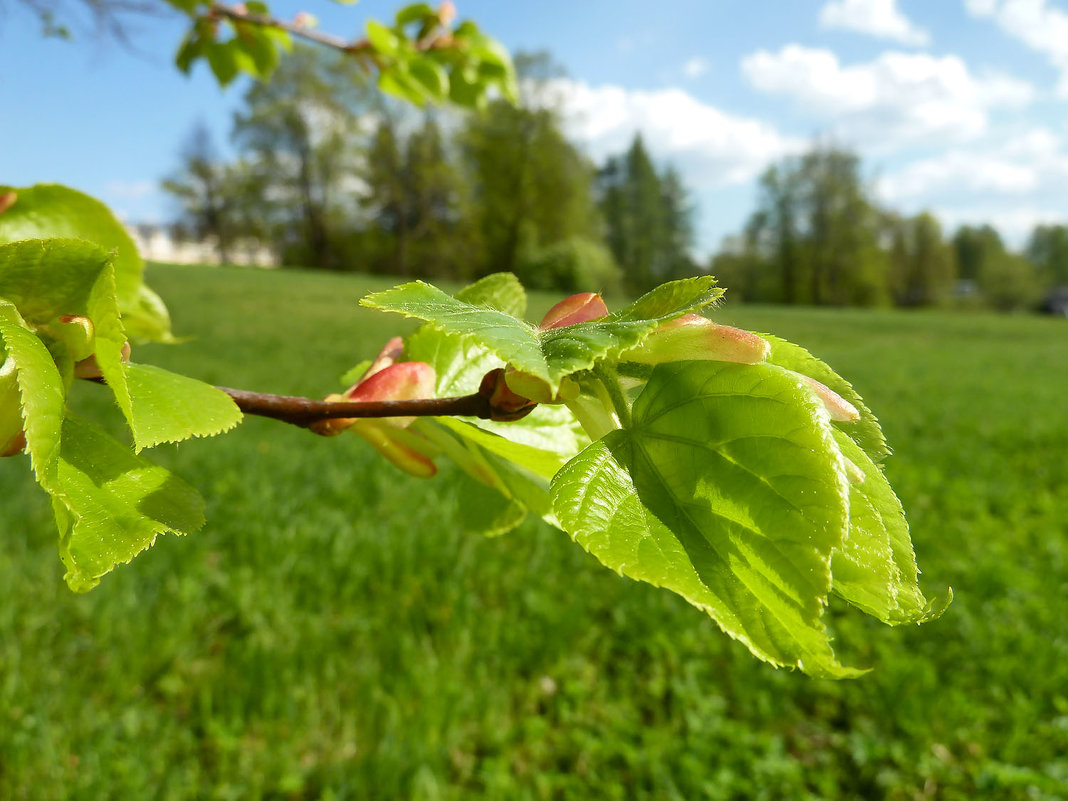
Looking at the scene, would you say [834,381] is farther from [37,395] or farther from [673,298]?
[37,395]

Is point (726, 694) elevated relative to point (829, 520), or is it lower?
lower

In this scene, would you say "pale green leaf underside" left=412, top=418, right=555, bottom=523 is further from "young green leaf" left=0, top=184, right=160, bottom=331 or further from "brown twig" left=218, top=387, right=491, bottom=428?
"young green leaf" left=0, top=184, right=160, bottom=331

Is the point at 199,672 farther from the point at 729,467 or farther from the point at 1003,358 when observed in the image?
the point at 1003,358

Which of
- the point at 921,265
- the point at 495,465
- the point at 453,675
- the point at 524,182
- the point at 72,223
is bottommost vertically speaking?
the point at 453,675

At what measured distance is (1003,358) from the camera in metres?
11.1

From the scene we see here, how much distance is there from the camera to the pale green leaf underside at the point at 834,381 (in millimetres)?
281

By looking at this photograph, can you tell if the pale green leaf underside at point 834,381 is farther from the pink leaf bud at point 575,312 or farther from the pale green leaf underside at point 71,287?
the pale green leaf underside at point 71,287

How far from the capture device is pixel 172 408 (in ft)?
0.92

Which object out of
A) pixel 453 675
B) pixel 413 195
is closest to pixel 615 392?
pixel 453 675

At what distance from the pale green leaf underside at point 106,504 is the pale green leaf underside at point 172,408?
1 cm

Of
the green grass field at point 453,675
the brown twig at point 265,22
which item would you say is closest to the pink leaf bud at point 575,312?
the brown twig at point 265,22

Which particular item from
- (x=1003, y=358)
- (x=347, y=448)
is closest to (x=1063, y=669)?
(x=347, y=448)

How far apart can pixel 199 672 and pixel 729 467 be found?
2.44 metres

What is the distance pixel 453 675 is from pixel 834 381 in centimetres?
210
